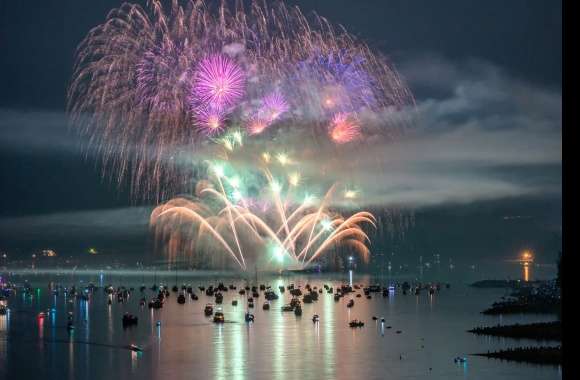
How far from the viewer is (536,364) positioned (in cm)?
6078

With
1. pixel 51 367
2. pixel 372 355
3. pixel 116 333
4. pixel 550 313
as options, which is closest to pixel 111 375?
pixel 51 367

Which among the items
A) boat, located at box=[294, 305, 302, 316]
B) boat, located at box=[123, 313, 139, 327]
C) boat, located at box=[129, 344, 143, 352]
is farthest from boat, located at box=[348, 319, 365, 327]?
boat, located at box=[129, 344, 143, 352]

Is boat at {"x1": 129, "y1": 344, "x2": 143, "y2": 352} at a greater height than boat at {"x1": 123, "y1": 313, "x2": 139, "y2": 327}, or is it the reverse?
boat at {"x1": 123, "y1": 313, "x2": 139, "y2": 327}

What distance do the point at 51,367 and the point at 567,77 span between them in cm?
6246

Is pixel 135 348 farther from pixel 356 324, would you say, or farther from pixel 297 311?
pixel 297 311

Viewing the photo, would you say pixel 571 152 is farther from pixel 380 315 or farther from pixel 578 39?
pixel 380 315

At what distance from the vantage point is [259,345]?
248 ft

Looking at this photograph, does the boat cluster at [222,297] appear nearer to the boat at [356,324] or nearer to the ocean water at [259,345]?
the boat at [356,324]

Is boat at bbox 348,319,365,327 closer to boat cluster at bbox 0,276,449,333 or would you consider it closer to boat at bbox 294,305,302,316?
boat cluster at bbox 0,276,449,333

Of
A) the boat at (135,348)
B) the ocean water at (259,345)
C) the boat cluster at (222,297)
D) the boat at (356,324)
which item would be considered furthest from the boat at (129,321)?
the boat at (356,324)

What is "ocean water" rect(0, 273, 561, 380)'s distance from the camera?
198 feet

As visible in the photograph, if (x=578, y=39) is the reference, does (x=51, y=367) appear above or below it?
below

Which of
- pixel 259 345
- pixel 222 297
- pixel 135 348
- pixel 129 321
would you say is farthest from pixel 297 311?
pixel 135 348

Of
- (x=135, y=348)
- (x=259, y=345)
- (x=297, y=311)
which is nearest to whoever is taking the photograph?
(x=135, y=348)
